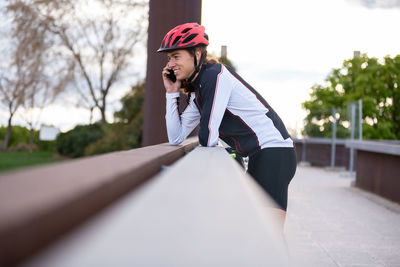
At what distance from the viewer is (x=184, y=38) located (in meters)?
2.96

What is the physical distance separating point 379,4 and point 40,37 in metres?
16.1

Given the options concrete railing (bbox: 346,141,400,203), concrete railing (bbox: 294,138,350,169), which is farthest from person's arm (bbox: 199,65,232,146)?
concrete railing (bbox: 294,138,350,169)

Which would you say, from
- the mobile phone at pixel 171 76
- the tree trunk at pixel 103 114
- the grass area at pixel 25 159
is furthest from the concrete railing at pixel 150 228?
the grass area at pixel 25 159

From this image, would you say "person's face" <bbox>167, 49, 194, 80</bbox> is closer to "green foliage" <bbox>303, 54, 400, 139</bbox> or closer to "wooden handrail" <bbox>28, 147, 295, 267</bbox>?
"wooden handrail" <bbox>28, 147, 295, 267</bbox>

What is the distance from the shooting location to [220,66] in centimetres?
277

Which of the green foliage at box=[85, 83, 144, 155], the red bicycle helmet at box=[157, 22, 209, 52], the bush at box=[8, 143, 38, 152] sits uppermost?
the red bicycle helmet at box=[157, 22, 209, 52]

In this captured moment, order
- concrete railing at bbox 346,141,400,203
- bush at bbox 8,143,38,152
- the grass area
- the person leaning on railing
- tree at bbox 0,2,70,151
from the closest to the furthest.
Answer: the person leaning on railing, concrete railing at bbox 346,141,400,203, tree at bbox 0,2,70,151, the grass area, bush at bbox 8,143,38,152

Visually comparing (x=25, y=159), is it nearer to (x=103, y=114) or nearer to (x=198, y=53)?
(x=103, y=114)

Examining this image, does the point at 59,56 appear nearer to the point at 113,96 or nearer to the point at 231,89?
the point at 113,96

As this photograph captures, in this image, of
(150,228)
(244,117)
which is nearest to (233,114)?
(244,117)

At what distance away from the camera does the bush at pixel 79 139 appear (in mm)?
21406

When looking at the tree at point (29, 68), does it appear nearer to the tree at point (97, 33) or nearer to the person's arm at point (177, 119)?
the tree at point (97, 33)

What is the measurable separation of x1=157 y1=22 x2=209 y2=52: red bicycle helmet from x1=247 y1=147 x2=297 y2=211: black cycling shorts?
803 mm

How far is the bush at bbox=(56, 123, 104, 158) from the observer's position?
70.2 ft
